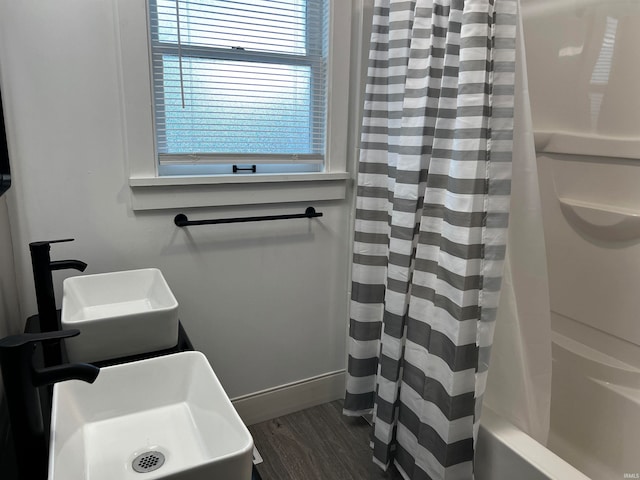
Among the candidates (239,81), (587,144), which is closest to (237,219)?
(239,81)

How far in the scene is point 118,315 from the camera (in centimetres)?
112

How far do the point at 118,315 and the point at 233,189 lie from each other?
2.38ft

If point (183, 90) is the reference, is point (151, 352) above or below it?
below

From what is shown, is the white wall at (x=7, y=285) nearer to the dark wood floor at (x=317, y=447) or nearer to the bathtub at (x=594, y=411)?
the dark wood floor at (x=317, y=447)

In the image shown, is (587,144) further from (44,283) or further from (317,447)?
(44,283)

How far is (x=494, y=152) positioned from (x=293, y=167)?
88cm

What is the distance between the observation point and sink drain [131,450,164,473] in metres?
0.90

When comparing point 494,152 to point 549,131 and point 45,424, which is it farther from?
point 45,424

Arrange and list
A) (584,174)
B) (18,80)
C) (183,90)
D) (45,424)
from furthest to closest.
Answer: (584,174) → (183,90) → (18,80) → (45,424)

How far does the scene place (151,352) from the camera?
3.92ft

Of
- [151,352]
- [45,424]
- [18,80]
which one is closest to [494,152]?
[151,352]

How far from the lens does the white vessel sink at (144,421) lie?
0.88 meters

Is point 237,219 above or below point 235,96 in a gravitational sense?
below

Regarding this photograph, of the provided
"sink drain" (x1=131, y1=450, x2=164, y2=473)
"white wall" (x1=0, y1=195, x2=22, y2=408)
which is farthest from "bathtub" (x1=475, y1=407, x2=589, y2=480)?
"white wall" (x1=0, y1=195, x2=22, y2=408)
